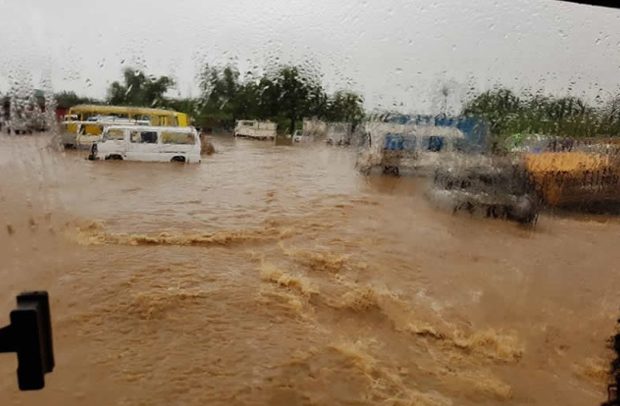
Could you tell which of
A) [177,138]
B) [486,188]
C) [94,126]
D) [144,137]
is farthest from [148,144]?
[486,188]

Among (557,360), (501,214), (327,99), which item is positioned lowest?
(557,360)

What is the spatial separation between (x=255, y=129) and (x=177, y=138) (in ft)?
3.63

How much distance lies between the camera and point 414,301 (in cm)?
313

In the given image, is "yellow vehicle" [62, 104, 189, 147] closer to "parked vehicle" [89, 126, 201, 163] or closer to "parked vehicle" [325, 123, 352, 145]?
"parked vehicle" [89, 126, 201, 163]

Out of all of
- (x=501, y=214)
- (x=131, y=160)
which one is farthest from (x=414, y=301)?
(x=131, y=160)

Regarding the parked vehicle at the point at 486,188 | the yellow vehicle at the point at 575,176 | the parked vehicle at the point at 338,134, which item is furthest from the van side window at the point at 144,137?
the yellow vehicle at the point at 575,176

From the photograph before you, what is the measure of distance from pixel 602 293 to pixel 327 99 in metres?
2.39

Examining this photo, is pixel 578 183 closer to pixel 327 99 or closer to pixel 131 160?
pixel 327 99

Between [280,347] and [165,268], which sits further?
[165,268]

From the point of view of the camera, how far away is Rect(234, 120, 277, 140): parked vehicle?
383cm

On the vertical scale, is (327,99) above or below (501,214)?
above

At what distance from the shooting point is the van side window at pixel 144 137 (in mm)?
4566

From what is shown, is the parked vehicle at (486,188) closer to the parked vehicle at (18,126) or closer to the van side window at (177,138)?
the van side window at (177,138)

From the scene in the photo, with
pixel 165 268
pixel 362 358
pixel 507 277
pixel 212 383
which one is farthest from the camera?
pixel 507 277
